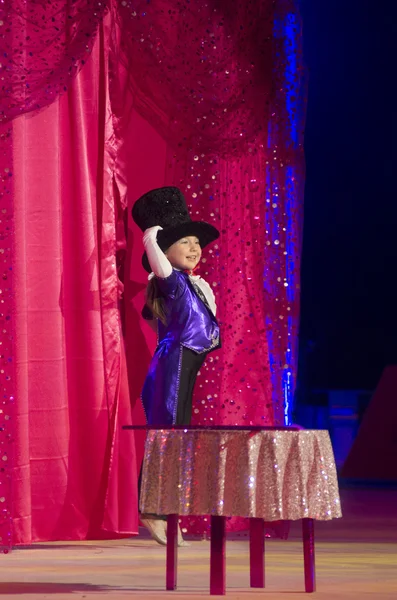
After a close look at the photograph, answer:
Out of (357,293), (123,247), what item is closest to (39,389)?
(123,247)

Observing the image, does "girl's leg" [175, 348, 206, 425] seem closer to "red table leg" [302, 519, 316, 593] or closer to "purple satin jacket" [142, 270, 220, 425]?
"purple satin jacket" [142, 270, 220, 425]

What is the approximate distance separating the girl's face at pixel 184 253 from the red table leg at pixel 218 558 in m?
1.48

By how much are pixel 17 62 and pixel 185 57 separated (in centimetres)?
70

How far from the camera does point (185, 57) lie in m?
4.50

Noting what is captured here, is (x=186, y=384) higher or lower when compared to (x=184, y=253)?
lower

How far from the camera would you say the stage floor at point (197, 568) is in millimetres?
2924

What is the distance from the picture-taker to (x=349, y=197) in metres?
7.35

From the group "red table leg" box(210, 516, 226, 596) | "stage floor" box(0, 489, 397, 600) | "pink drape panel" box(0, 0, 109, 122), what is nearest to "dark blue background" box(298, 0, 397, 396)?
"pink drape panel" box(0, 0, 109, 122)

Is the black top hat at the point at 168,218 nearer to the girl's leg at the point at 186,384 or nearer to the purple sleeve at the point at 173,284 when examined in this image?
the purple sleeve at the point at 173,284

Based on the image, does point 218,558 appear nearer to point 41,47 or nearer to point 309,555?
point 309,555

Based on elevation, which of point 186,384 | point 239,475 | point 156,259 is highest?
point 156,259

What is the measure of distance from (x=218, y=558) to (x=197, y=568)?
0.61 meters

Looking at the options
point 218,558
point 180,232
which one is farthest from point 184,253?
point 218,558

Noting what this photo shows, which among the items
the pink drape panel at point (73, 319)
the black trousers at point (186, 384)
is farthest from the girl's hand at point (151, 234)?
the black trousers at point (186, 384)
